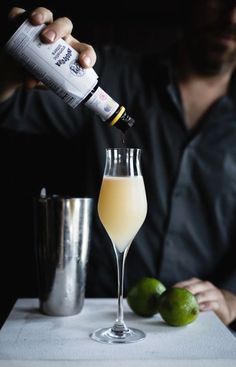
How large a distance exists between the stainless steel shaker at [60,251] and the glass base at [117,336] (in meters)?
0.17

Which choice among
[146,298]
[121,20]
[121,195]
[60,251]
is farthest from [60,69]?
[121,20]

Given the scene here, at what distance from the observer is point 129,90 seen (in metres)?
2.11

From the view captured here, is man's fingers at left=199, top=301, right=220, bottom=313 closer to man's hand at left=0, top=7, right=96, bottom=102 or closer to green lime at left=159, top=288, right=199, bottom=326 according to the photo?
green lime at left=159, top=288, right=199, bottom=326

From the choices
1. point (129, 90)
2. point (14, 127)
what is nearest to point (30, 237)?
point (14, 127)

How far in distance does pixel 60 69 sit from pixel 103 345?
0.61m

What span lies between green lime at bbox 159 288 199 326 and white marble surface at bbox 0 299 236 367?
0.9 inches

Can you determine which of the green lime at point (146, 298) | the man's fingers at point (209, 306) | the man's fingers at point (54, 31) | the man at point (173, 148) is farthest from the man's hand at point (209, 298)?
the man's fingers at point (54, 31)

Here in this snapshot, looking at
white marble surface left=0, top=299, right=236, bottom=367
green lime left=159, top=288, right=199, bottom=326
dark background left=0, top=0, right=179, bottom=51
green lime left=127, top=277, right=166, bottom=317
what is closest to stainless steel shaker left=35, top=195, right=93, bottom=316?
white marble surface left=0, top=299, right=236, bottom=367

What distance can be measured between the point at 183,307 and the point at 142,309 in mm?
131

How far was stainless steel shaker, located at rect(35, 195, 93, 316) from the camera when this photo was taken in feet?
4.09

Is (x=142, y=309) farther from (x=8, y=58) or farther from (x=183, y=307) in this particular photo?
(x=8, y=58)

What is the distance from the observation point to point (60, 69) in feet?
3.64

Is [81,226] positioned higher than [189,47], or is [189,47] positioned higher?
[189,47]

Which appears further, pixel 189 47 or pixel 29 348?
pixel 189 47
